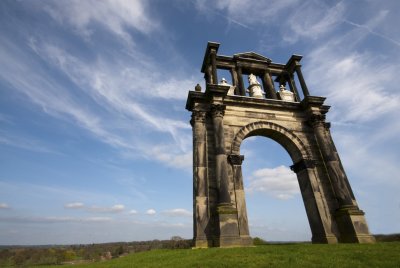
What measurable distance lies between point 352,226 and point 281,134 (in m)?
6.11

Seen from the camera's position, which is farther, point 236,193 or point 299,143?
point 299,143

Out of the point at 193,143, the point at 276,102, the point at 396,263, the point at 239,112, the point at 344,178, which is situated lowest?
the point at 396,263

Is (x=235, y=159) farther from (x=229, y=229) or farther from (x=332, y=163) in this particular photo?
(x=332, y=163)

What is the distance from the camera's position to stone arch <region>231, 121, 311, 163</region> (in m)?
14.8

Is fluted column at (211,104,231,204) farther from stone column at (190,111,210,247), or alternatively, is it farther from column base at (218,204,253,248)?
stone column at (190,111,210,247)

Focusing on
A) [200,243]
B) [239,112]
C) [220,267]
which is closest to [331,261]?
[220,267]

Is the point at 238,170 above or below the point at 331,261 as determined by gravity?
above

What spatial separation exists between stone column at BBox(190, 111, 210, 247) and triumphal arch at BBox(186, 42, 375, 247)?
0.04 m

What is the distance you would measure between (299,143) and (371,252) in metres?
7.96

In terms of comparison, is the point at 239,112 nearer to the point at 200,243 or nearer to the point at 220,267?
the point at 200,243

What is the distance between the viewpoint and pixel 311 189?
1380cm

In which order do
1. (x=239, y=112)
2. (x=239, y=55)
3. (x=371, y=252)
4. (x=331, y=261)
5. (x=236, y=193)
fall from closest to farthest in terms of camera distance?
(x=331, y=261), (x=371, y=252), (x=236, y=193), (x=239, y=112), (x=239, y=55)

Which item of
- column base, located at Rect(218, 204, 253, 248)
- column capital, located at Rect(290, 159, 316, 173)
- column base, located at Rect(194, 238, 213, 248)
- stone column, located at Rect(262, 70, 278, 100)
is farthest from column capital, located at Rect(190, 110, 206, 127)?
column capital, located at Rect(290, 159, 316, 173)

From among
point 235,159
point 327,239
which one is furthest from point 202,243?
point 327,239
